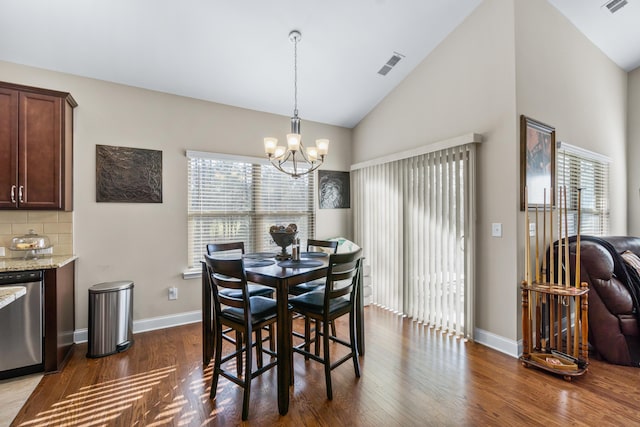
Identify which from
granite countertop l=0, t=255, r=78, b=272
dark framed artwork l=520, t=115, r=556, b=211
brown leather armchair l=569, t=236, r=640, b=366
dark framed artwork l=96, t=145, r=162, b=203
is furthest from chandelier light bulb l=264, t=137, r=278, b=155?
brown leather armchair l=569, t=236, r=640, b=366

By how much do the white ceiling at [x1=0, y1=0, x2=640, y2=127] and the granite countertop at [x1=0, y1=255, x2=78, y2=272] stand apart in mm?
1871

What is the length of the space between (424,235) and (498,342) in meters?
1.28

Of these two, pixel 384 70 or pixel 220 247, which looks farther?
pixel 384 70

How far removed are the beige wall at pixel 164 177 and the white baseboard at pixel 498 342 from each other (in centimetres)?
320

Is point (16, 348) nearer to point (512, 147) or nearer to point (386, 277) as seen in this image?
point (386, 277)

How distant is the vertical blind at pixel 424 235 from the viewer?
3.17m

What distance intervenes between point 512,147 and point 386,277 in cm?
220

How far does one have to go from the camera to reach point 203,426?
6.21 ft

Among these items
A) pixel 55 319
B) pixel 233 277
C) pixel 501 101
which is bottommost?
pixel 55 319

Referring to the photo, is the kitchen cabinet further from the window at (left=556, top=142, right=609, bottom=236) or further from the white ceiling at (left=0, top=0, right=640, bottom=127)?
the window at (left=556, top=142, right=609, bottom=236)

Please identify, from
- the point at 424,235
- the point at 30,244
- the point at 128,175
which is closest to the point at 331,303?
the point at 424,235

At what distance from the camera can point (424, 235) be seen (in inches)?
141

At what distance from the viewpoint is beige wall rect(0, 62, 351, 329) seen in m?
3.12

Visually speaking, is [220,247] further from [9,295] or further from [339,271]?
[9,295]
